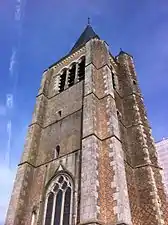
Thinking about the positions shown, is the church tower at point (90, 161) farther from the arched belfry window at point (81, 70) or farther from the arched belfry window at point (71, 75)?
the arched belfry window at point (81, 70)

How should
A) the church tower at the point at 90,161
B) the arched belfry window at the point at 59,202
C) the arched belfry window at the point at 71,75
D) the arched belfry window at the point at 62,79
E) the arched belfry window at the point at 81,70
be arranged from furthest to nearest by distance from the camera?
the arched belfry window at the point at 62,79, the arched belfry window at the point at 71,75, the arched belfry window at the point at 81,70, the arched belfry window at the point at 59,202, the church tower at the point at 90,161

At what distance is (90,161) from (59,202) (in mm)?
2385

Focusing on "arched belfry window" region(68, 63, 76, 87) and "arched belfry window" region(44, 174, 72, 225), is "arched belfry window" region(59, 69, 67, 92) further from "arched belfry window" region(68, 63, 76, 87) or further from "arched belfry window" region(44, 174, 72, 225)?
A: "arched belfry window" region(44, 174, 72, 225)

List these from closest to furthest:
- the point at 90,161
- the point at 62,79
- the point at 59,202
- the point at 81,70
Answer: the point at 90,161
the point at 59,202
the point at 81,70
the point at 62,79

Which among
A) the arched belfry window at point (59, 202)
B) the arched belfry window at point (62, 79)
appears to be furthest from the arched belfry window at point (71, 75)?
the arched belfry window at point (59, 202)

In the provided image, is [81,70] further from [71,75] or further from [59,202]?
[59,202]

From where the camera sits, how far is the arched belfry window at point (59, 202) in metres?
10.4

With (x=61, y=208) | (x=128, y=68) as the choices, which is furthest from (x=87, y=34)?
(x=61, y=208)

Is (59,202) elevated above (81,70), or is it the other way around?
(81,70)

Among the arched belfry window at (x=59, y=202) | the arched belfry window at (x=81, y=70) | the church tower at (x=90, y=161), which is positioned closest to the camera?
the church tower at (x=90, y=161)

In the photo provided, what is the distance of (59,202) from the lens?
11.0 metres

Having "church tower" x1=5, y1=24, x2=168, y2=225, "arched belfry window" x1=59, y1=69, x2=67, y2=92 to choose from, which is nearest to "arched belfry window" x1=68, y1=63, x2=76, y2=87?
"church tower" x1=5, y1=24, x2=168, y2=225

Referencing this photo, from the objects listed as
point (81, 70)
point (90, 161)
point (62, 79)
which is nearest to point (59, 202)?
point (90, 161)

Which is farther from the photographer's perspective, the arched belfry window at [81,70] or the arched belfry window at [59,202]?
the arched belfry window at [81,70]
